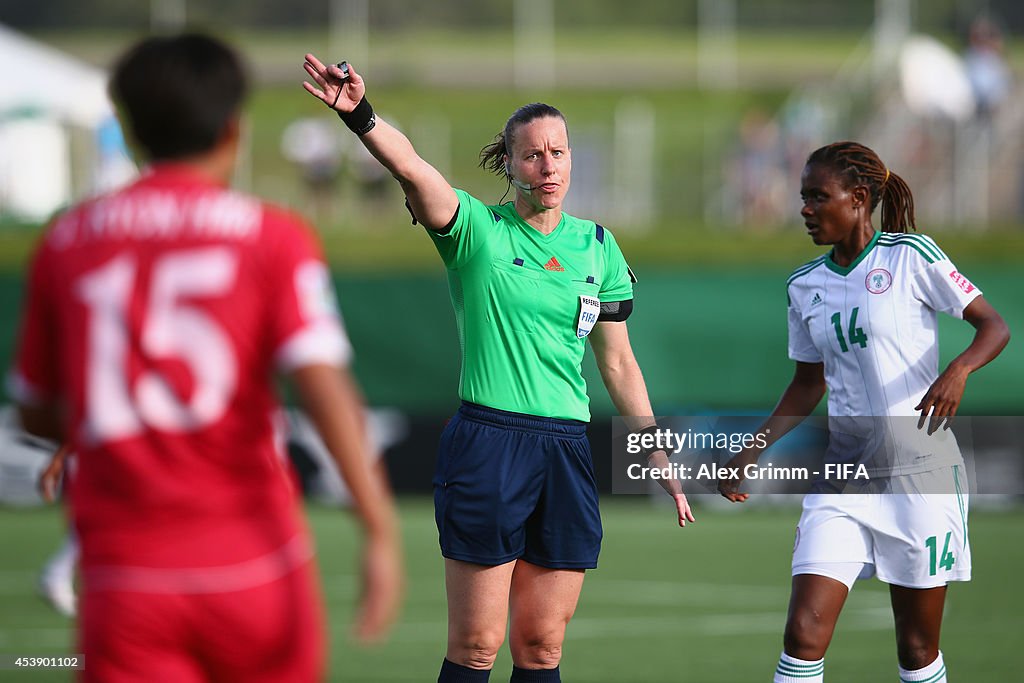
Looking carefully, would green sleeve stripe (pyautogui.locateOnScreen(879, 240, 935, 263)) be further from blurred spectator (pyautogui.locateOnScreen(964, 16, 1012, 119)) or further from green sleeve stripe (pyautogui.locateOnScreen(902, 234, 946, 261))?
blurred spectator (pyautogui.locateOnScreen(964, 16, 1012, 119))

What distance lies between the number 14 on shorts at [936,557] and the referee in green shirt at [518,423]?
1.21 meters

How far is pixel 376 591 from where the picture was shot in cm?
317

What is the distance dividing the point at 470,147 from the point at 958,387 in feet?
55.5

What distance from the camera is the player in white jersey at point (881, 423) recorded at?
17.8 feet

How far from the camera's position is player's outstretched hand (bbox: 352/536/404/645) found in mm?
3156

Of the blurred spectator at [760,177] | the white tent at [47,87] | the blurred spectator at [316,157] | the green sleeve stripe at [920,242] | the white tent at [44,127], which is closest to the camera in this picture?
the green sleeve stripe at [920,242]

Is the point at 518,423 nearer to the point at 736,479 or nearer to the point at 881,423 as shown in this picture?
the point at 736,479

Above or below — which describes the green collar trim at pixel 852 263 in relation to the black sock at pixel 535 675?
above

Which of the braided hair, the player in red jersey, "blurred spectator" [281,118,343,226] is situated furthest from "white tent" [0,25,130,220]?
the player in red jersey

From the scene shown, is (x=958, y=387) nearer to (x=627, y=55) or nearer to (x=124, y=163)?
(x=124, y=163)

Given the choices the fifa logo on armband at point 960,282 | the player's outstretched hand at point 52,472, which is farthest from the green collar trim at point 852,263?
the player's outstretched hand at point 52,472

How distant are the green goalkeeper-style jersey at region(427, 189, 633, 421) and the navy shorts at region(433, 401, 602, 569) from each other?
76 mm

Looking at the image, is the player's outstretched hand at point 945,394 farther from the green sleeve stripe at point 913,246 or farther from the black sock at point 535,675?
the black sock at point 535,675

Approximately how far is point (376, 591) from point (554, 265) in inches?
94.1
